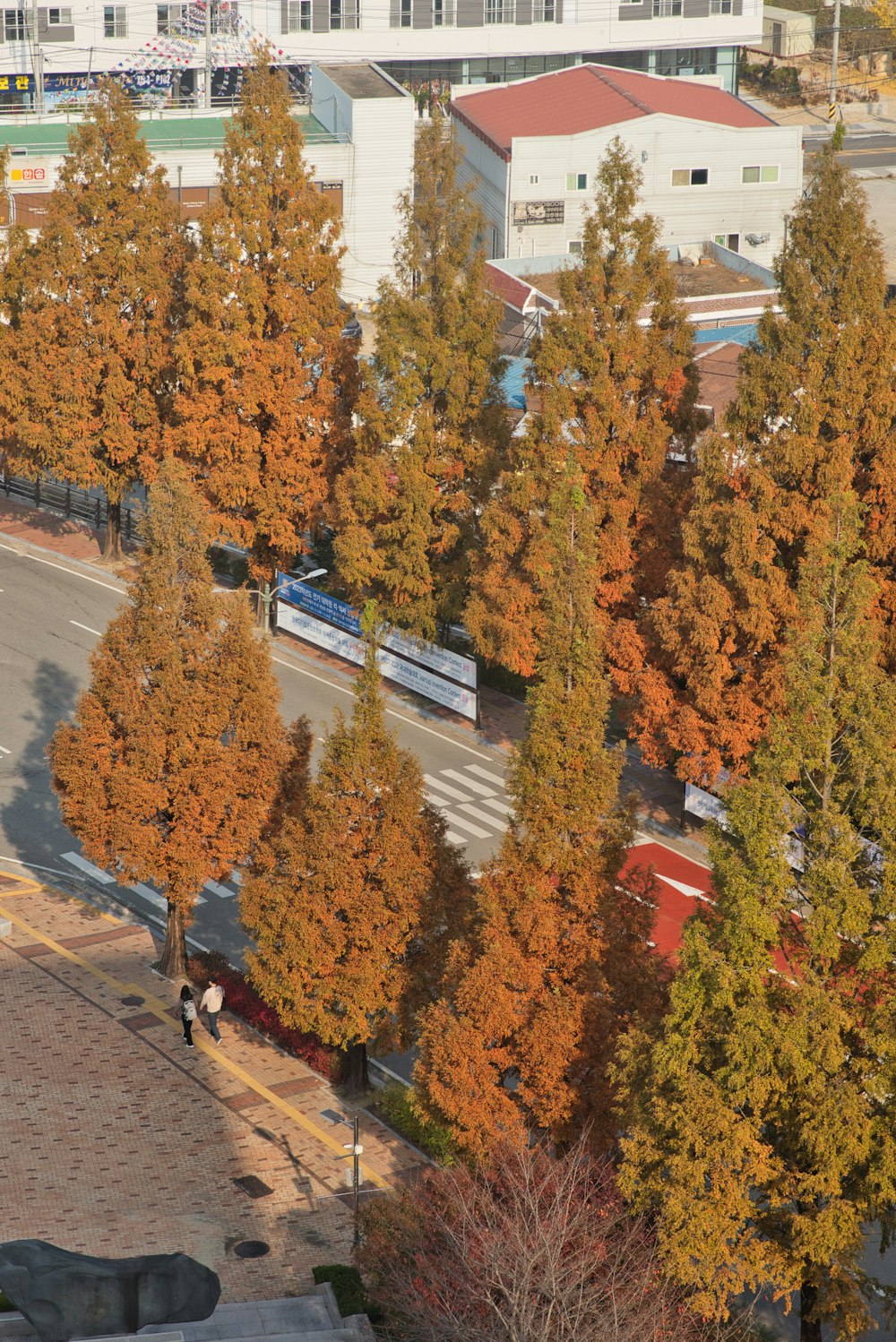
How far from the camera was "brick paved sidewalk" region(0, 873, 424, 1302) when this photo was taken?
99.5ft

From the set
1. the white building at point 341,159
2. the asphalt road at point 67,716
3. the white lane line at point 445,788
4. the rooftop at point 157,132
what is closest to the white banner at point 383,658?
the asphalt road at point 67,716

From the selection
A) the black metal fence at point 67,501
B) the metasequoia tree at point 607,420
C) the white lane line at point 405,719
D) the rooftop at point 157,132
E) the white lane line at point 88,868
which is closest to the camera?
the white lane line at point 88,868

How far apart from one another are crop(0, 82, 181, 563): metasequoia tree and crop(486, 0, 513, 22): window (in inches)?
2406

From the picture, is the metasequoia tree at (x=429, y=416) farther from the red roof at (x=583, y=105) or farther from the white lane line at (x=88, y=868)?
the red roof at (x=583, y=105)

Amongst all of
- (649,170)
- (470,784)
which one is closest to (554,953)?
(470,784)

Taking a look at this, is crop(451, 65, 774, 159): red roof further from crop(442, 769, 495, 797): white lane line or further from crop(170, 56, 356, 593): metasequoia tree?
crop(442, 769, 495, 797): white lane line

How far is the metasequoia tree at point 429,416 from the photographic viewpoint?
50719mm

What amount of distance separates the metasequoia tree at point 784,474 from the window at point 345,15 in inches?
2899

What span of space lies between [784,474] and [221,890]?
17139mm

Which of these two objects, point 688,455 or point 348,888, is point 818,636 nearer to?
point 348,888

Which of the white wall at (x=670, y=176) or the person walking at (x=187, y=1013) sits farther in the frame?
the white wall at (x=670, y=176)

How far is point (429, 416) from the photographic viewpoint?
51062 millimetres

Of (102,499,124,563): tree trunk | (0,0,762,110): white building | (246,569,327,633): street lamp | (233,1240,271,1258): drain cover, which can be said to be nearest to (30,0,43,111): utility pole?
(0,0,762,110): white building

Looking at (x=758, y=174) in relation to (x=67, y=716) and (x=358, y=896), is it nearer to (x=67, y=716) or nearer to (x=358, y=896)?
(x=67, y=716)
